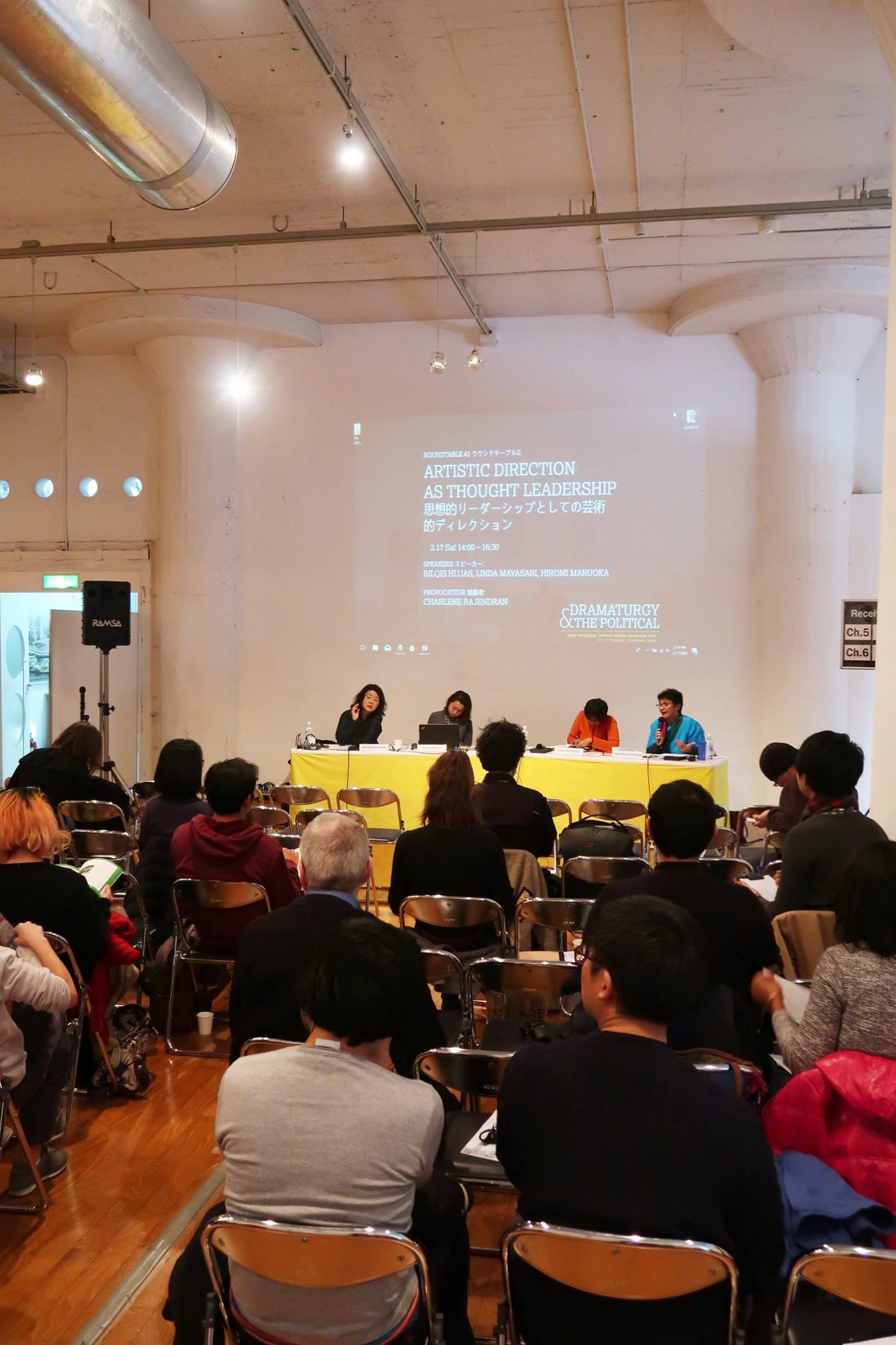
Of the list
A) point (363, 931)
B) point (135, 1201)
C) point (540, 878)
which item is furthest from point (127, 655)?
point (363, 931)

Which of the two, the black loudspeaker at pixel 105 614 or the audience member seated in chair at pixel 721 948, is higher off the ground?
the black loudspeaker at pixel 105 614

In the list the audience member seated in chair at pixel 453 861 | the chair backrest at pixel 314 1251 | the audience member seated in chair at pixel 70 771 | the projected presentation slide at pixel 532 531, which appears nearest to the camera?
the chair backrest at pixel 314 1251

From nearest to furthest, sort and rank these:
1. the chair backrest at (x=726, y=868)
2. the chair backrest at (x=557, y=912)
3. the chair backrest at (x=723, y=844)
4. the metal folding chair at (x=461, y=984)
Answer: the metal folding chair at (x=461, y=984)
the chair backrest at (x=557, y=912)
the chair backrest at (x=726, y=868)
the chair backrest at (x=723, y=844)

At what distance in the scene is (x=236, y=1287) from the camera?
170 centimetres

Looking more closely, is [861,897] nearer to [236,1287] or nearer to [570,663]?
[236,1287]

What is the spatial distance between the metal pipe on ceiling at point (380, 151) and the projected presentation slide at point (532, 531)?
1283mm

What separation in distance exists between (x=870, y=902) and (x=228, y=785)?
249cm

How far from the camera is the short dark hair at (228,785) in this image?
3896 millimetres

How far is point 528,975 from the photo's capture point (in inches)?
113

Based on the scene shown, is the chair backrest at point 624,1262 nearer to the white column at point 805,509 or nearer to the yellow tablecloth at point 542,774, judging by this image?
the yellow tablecloth at point 542,774

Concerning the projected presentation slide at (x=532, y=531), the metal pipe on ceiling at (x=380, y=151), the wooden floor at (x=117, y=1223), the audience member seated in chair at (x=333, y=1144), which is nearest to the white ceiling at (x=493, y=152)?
the metal pipe on ceiling at (x=380, y=151)

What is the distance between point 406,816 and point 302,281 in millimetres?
4748

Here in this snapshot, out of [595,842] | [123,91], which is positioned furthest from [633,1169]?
[123,91]

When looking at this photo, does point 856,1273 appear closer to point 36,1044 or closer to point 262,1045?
point 262,1045
